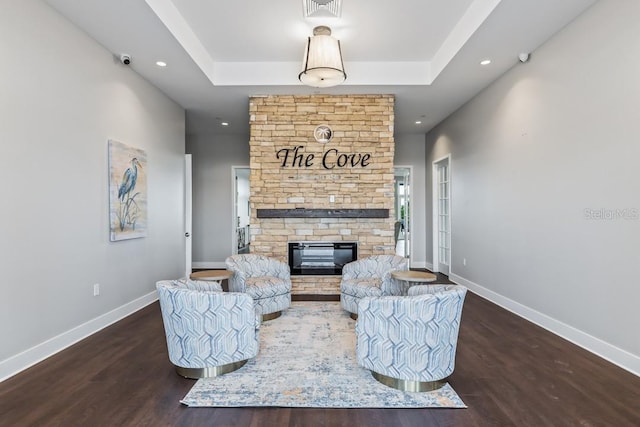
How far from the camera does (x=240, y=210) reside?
8.52 m

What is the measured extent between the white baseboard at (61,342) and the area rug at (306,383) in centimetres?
142

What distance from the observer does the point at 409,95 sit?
203 inches

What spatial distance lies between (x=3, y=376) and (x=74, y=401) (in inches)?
29.3

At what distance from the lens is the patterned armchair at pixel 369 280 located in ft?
12.5

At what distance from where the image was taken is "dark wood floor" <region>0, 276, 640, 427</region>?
2025mm

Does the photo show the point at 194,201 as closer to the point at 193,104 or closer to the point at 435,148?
the point at 193,104

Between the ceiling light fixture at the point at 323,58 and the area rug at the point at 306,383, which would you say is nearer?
the area rug at the point at 306,383

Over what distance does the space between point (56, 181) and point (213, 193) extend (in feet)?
15.0

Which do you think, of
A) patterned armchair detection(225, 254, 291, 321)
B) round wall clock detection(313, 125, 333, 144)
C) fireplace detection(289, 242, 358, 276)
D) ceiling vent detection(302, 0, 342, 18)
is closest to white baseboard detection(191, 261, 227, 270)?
fireplace detection(289, 242, 358, 276)

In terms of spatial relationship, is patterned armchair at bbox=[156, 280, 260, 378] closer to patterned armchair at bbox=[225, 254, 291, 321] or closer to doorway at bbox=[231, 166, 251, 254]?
patterned armchair at bbox=[225, 254, 291, 321]

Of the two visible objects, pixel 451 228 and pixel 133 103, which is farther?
pixel 451 228

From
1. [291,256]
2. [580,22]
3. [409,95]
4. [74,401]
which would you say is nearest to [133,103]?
[291,256]

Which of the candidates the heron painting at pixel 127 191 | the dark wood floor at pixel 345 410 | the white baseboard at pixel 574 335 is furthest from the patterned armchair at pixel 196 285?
the white baseboard at pixel 574 335

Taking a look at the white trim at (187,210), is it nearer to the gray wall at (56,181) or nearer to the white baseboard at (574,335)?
the gray wall at (56,181)
